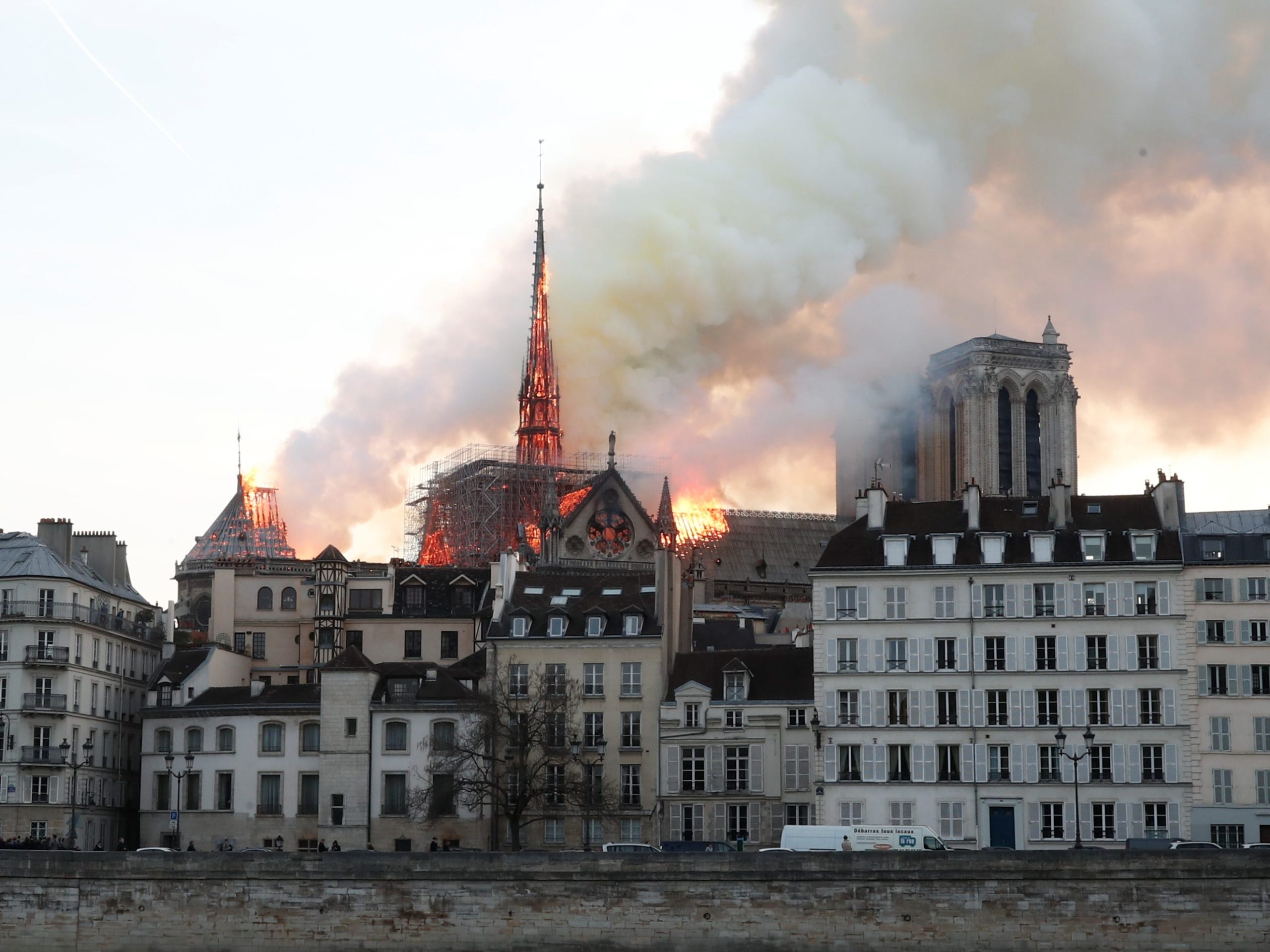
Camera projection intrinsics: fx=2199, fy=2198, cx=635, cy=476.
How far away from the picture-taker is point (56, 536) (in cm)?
9319

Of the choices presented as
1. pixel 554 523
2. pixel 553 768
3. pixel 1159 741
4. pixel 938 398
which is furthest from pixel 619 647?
pixel 938 398

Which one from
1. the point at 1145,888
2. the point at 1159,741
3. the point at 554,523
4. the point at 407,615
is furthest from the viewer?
the point at 554,523

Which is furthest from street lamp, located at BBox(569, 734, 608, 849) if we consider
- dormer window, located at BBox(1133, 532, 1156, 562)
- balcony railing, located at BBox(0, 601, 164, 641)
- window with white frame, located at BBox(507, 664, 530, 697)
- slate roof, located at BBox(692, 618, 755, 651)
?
dormer window, located at BBox(1133, 532, 1156, 562)

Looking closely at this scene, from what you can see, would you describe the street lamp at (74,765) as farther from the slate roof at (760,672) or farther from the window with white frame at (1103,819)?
the window with white frame at (1103,819)

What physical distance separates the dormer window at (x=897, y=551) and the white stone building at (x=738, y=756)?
590 centimetres

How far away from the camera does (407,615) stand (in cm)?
10088

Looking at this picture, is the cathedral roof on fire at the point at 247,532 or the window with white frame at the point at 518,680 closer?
the window with white frame at the point at 518,680

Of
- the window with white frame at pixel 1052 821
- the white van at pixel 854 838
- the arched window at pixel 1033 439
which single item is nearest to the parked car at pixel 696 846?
the white van at pixel 854 838

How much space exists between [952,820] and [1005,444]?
99532mm

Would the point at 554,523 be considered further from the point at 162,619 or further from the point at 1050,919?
the point at 1050,919

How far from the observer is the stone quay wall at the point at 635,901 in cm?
6119

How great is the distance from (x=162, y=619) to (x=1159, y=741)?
47076 millimetres

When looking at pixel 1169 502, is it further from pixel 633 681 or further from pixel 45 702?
pixel 45 702

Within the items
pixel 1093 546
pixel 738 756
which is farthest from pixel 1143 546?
pixel 738 756
